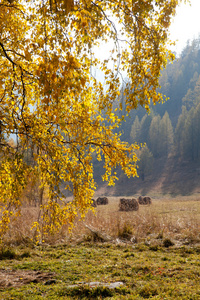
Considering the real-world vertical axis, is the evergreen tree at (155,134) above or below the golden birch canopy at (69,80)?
above

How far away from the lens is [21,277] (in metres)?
5.56

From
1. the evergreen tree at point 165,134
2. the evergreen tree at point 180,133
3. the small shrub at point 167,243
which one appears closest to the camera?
the small shrub at point 167,243

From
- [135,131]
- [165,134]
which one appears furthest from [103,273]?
[135,131]

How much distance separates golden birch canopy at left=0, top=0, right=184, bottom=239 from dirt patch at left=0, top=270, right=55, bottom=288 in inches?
47.1

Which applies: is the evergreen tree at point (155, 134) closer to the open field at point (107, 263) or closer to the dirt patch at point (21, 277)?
the open field at point (107, 263)

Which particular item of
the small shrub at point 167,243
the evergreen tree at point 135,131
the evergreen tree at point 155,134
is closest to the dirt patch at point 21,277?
the small shrub at point 167,243

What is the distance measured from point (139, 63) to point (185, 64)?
119 metres

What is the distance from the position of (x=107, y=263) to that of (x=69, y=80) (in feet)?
16.8

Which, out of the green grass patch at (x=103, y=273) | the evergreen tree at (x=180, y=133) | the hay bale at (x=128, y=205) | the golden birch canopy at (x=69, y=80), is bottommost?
the green grass patch at (x=103, y=273)

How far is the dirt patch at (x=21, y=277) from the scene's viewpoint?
17.0 feet

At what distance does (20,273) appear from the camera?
589 centimetres

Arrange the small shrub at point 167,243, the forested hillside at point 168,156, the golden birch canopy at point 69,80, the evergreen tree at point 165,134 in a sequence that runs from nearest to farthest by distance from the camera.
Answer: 1. the golden birch canopy at point 69,80
2. the small shrub at point 167,243
3. the forested hillside at point 168,156
4. the evergreen tree at point 165,134

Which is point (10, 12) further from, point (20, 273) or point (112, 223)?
point (112, 223)

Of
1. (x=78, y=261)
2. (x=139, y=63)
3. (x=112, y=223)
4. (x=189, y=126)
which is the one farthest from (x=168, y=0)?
(x=189, y=126)
